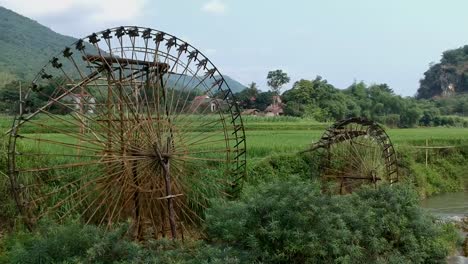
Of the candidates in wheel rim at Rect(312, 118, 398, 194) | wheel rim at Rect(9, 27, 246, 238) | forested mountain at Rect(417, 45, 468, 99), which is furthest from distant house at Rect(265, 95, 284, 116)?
forested mountain at Rect(417, 45, 468, 99)

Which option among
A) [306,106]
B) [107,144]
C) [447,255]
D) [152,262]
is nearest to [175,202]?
[107,144]

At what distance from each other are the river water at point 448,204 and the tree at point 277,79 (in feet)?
128

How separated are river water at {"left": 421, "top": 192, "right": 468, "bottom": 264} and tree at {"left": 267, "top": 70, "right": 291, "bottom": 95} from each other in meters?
38.9

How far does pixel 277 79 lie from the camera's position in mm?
61469

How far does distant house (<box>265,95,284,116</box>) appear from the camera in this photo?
50662mm

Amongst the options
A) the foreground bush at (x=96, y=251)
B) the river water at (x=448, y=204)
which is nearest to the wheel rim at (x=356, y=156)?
the river water at (x=448, y=204)

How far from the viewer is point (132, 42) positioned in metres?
9.69

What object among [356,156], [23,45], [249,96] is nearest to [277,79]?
[249,96]

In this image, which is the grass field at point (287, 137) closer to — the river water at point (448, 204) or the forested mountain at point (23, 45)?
the river water at point (448, 204)

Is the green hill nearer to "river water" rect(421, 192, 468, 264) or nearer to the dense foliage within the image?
the dense foliage

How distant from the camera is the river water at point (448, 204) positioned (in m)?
18.6

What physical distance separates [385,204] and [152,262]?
5730 mm

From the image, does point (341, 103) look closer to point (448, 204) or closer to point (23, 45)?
point (448, 204)

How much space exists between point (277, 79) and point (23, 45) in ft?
114
